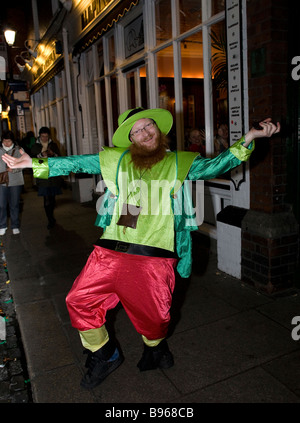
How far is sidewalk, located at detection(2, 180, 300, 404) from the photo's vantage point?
2.61m

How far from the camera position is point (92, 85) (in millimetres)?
9789

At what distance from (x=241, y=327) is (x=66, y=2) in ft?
31.0

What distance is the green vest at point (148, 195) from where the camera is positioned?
2564 mm

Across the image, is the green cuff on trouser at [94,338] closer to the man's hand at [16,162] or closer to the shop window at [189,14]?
the man's hand at [16,162]

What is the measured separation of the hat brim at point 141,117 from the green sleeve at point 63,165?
8.9 inches

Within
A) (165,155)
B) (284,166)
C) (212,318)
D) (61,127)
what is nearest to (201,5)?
(284,166)

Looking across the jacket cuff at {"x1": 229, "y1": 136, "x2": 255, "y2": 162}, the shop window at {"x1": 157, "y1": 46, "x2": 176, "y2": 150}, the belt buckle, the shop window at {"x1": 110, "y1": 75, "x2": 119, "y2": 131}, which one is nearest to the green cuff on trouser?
the belt buckle

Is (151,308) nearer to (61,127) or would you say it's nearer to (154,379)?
(154,379)

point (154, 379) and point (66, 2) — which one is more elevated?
point (66, 2)

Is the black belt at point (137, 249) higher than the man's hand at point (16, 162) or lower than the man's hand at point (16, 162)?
lower

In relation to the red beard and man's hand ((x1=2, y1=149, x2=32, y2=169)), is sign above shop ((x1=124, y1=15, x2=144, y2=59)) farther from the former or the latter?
man's hand ((x1=2, y1=149, x2=32, y2=169))

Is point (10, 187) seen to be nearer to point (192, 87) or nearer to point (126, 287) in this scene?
point (192, 87)

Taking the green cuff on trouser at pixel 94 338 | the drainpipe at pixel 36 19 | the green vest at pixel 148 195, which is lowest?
the green cuff on trouser at pixel 94 338

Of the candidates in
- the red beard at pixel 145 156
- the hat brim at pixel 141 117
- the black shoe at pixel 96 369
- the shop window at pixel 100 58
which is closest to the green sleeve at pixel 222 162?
the red beard at pixel 145 156
